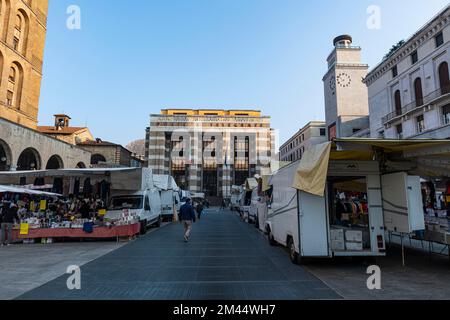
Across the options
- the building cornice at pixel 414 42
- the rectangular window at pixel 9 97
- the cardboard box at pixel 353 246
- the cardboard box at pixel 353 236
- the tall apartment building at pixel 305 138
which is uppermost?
the building cornice at pixel 414 42

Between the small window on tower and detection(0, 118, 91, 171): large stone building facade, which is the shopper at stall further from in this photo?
the small window on tower

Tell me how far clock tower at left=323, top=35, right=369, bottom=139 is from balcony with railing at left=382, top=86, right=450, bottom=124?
1354cm

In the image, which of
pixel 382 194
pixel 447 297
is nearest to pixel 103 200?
pixel 382 194

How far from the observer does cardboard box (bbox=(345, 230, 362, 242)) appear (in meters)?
8.25

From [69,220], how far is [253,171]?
2325 inches

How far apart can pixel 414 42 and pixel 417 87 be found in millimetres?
5405

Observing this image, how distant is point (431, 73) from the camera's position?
31.3 metres

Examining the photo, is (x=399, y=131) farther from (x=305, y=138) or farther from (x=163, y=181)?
(x=305, y=138)

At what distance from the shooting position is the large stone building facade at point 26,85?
86.9 ft

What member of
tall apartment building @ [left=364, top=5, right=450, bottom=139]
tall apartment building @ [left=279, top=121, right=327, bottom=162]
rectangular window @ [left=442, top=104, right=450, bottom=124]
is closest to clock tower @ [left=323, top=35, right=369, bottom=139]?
tall apartment building @ [left=279, top=121, right=327, bottom=162]

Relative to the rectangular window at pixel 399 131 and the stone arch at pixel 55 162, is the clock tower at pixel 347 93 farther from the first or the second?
the stone arch at pixel 55 162

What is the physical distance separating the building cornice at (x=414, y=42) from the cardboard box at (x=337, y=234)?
3259 centimetres

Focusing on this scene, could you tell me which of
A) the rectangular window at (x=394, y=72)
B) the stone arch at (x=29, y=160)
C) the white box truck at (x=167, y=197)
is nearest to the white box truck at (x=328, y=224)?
the white box truck at (x=167, y=197)

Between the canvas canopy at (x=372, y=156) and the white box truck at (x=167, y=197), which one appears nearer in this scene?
the canvas canopy at (x=372, y=156)
